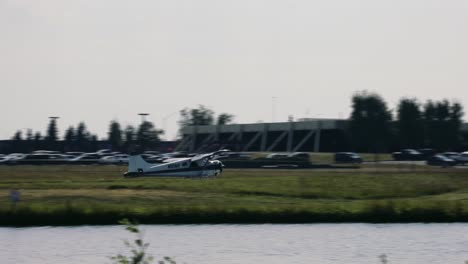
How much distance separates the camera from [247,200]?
171 feet

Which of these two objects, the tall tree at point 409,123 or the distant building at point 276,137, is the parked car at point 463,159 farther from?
the distant building at point 276,137

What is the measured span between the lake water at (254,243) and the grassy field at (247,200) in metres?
1.57

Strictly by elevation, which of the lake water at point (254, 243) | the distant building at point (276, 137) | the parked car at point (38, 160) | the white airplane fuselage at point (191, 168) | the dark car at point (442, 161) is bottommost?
the lake water at point (254, 243)

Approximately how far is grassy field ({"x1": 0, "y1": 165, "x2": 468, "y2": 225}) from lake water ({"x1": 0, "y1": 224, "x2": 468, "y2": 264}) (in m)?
1.57

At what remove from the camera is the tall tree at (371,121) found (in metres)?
136

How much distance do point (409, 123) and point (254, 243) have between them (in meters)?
105

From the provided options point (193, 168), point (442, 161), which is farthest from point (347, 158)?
point (193, 168)

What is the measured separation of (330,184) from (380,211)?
1860 centimetres

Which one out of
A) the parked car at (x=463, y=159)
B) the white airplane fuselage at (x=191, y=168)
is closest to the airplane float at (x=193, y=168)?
the white airplane fuselage at (x=191, y=168)

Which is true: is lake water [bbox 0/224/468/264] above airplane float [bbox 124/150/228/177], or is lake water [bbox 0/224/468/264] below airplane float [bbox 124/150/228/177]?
below

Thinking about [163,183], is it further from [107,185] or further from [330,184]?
[330,184]

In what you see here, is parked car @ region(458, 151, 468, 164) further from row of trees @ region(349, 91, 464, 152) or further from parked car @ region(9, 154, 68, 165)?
parked car @ region(9, 154, 68, 165)

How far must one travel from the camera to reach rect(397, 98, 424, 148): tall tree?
138m

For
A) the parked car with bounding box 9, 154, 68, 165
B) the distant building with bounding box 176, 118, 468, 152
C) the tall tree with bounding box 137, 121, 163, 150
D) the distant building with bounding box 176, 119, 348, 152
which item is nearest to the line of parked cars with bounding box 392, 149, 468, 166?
the distant building with bounding box 176, 118, 468, 152
